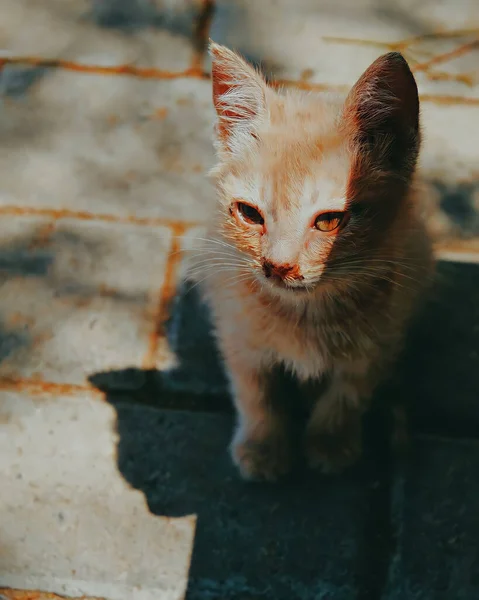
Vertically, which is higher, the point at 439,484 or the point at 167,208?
the point at 167,208

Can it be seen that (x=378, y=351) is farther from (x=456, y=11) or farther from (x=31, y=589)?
(x=456, y=11)

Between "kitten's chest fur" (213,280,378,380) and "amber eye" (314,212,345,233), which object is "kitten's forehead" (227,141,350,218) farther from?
"kitten's chest fur" (213,280,378,380)

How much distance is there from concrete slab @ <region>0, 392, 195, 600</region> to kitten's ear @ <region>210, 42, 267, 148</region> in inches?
31.8

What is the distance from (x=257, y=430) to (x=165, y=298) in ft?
1.74

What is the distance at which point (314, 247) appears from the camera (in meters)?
1.35

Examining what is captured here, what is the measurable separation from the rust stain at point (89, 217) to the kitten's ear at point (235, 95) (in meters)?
0.72

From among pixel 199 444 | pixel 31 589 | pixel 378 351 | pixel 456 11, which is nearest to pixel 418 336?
pixel 378 351

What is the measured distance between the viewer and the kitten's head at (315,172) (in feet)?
4.40

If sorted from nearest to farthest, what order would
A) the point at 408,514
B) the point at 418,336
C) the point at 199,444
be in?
the point at 408,514, the point at 199,444, the point at 418,336

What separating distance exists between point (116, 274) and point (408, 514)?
1.07 metres

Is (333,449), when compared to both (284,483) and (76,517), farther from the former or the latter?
(76,517)

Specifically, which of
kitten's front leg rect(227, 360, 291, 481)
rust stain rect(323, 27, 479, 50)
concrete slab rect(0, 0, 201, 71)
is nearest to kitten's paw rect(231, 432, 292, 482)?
kitten's front leg rect(227, 360, 291, 481)

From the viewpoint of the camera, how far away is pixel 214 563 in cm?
161

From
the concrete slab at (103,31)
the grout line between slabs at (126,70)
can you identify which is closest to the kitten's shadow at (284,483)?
the grout line between slabs at (126,70)
